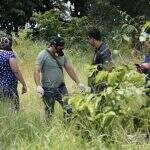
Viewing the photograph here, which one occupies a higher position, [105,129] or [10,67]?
[10,67]

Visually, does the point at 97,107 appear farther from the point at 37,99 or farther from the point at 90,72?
the point at 37,99

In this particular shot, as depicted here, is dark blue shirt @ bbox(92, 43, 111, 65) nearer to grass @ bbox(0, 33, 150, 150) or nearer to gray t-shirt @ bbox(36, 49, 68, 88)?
gray t-shirt @ bbox(36, 49, 68, 88)

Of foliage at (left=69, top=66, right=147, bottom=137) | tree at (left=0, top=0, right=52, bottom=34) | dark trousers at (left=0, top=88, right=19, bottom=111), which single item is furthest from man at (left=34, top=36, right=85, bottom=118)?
tree at (left=0, top=0, right=52, bottom=34)

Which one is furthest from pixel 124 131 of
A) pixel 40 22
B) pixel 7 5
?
pixel 7 5

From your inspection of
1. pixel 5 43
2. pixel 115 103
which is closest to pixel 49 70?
pixel 5 43

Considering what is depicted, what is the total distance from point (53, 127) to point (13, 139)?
56 centimetres

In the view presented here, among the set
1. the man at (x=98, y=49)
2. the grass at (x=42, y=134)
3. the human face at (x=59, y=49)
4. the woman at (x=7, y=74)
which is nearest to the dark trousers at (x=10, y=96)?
the woman at (x=7, y=74)

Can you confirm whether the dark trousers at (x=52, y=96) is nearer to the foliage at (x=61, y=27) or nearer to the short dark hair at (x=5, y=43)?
the short dark hair at (x=5, y=43)

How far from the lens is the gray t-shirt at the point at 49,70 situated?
956 cm

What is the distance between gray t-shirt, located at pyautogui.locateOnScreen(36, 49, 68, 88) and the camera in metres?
9.56

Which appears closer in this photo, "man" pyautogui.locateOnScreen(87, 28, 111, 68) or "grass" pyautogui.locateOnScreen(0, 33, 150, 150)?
"grass" pyautogui.locateOnScreen(0, 33, 150, 150)

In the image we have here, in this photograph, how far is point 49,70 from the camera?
963 centimetres

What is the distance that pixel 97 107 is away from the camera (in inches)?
300

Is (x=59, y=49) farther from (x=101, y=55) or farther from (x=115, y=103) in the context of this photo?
(x=115, y=103)
